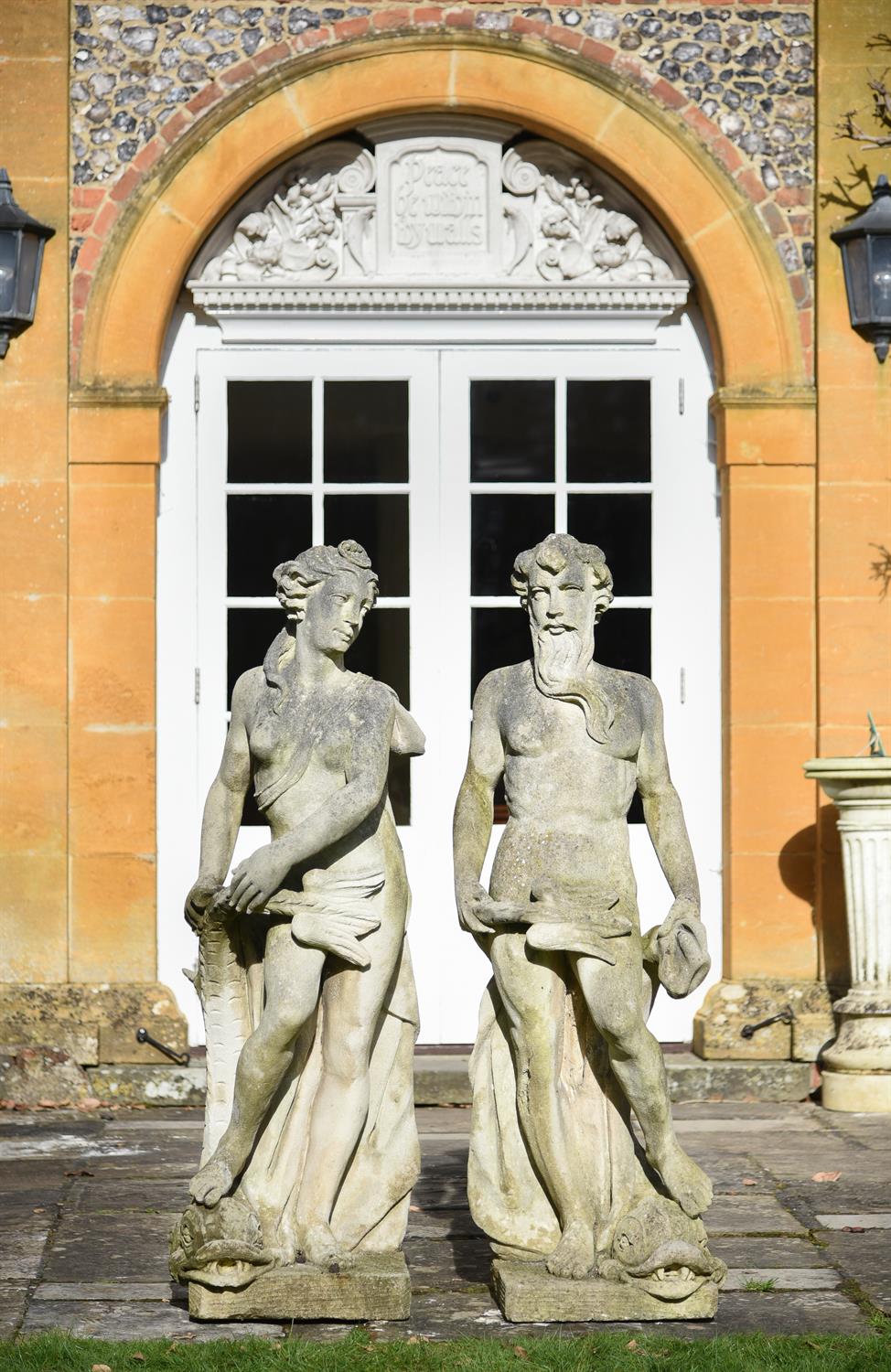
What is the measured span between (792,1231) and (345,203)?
15.7ft

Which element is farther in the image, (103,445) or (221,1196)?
(103,445)

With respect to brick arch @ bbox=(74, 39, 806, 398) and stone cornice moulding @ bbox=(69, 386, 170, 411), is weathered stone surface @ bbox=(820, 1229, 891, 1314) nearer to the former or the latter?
brick arch @ bbox=(74, 39, 806, 398)

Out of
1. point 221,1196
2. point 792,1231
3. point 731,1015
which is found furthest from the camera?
point 731,1015

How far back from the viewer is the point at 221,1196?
5051 mm

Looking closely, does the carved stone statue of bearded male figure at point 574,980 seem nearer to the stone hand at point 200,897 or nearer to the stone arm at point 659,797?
the stone arm at point 659,797

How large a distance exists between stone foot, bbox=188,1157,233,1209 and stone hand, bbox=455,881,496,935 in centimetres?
83

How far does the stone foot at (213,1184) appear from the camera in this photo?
→ 503 centimetres

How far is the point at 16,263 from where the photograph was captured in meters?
8.27

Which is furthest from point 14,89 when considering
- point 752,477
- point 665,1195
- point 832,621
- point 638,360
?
point 665,1195

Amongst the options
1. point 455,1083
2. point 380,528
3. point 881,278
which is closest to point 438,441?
point 380,528

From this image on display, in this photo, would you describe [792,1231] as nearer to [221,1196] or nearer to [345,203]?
[221,1196]

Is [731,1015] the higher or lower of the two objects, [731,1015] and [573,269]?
the lower

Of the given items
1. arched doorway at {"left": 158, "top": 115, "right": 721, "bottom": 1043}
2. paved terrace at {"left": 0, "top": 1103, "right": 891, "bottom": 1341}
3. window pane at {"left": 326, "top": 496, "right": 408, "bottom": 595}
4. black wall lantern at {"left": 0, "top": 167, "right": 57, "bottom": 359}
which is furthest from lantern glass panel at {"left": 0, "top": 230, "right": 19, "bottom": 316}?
paved terrace at {"left": 0, "top": 1103, "right": 891, "bottom": 1341}

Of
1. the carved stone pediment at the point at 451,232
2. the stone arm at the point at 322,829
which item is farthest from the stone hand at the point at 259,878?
the carved stone pediment at the point at 451,232
